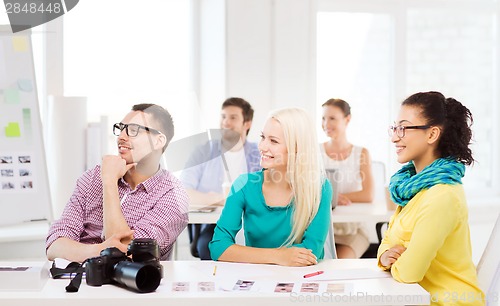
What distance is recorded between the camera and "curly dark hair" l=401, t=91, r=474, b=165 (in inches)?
93.4

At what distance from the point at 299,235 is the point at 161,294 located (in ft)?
2.56

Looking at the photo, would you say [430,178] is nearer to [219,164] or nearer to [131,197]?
[131,197]

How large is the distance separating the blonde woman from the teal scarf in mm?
354

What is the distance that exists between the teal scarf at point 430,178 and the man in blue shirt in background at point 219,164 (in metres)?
1.74

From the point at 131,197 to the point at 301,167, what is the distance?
0.70 meters

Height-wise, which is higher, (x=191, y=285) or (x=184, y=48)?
(x=184, y=48)

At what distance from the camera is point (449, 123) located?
2387mm

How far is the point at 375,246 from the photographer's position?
440 cm

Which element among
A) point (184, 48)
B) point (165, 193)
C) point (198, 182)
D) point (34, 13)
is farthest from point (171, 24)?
point (165, 193)

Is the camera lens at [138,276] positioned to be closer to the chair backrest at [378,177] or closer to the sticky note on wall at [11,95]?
the sticky note on wall at [11,95]

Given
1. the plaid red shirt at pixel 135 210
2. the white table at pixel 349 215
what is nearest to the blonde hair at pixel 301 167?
the plaid red shirt at pixel 135 210

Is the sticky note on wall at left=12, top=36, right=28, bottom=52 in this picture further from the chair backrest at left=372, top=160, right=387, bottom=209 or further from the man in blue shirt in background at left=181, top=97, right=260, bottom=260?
the chair backrest at left=372, top=160, right=387, bottom=209

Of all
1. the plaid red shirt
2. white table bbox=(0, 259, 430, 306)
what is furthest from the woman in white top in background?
white table bbox=(0, 259, 430, 306)

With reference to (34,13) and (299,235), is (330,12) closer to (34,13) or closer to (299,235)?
(34,13)
